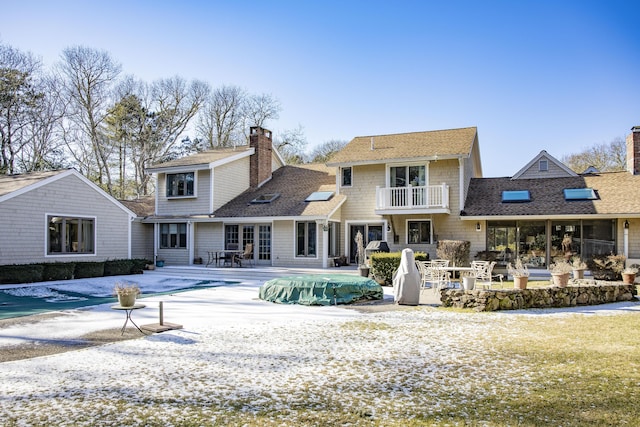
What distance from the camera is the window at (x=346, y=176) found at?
67.2ft

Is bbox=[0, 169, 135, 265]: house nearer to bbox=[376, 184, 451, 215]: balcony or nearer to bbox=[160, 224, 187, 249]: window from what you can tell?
bbox=[160, 224, 187, 249]: window

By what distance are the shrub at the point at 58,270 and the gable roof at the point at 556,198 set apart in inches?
575

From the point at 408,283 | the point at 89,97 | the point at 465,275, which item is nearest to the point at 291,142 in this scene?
the point at 89,97

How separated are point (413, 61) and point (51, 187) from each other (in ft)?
45.0

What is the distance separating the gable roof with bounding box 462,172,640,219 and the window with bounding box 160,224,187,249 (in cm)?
1275

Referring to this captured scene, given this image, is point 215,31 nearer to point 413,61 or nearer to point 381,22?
point 381,22

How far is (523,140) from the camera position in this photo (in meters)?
26.3

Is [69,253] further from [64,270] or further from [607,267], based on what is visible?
[607,267]

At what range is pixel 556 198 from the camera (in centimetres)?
1797

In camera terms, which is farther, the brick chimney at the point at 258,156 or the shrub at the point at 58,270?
the brick chimney at the point at 258,156

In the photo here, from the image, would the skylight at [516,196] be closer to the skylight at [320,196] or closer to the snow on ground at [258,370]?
the skylight at [320,196]

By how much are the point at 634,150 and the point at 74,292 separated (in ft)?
69.0

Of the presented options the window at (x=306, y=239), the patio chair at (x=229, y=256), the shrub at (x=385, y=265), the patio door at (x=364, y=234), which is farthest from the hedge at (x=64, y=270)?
the shrub at (x=385, y=265)

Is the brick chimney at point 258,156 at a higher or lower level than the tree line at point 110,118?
lower
